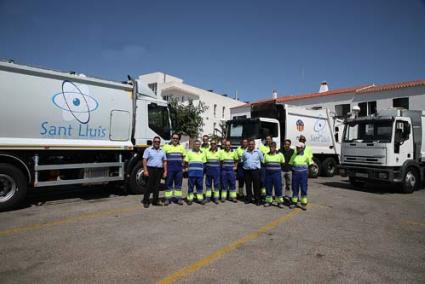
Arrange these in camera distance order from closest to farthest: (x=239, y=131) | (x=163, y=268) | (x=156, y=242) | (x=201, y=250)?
(x=163, y=268) → (x=201, y=250) → (x=156, y=242) → (x=239, y=131)

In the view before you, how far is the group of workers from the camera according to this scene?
22.1 feet

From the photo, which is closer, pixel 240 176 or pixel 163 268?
pixel 163 268

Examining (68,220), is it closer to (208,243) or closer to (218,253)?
(208,243)

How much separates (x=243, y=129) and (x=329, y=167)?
5.14 m

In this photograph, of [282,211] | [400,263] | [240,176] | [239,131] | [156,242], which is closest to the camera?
[400,263]

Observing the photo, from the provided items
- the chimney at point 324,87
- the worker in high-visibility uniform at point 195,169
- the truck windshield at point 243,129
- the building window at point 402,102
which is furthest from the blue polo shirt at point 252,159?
the chimney at point 324,87

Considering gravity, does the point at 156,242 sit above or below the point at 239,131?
below

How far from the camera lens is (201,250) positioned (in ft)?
13.5

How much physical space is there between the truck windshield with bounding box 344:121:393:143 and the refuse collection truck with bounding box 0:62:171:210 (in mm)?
6573

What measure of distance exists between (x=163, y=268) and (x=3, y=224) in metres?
3.49

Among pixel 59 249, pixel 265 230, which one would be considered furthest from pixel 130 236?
pixel 265 230

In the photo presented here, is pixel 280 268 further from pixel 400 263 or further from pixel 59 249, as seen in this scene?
pixel 59 249

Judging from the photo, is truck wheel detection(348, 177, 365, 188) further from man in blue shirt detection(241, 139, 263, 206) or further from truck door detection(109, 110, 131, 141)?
truck door detection(109, 110, 131, 141)

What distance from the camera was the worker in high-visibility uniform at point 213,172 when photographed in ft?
23.6
